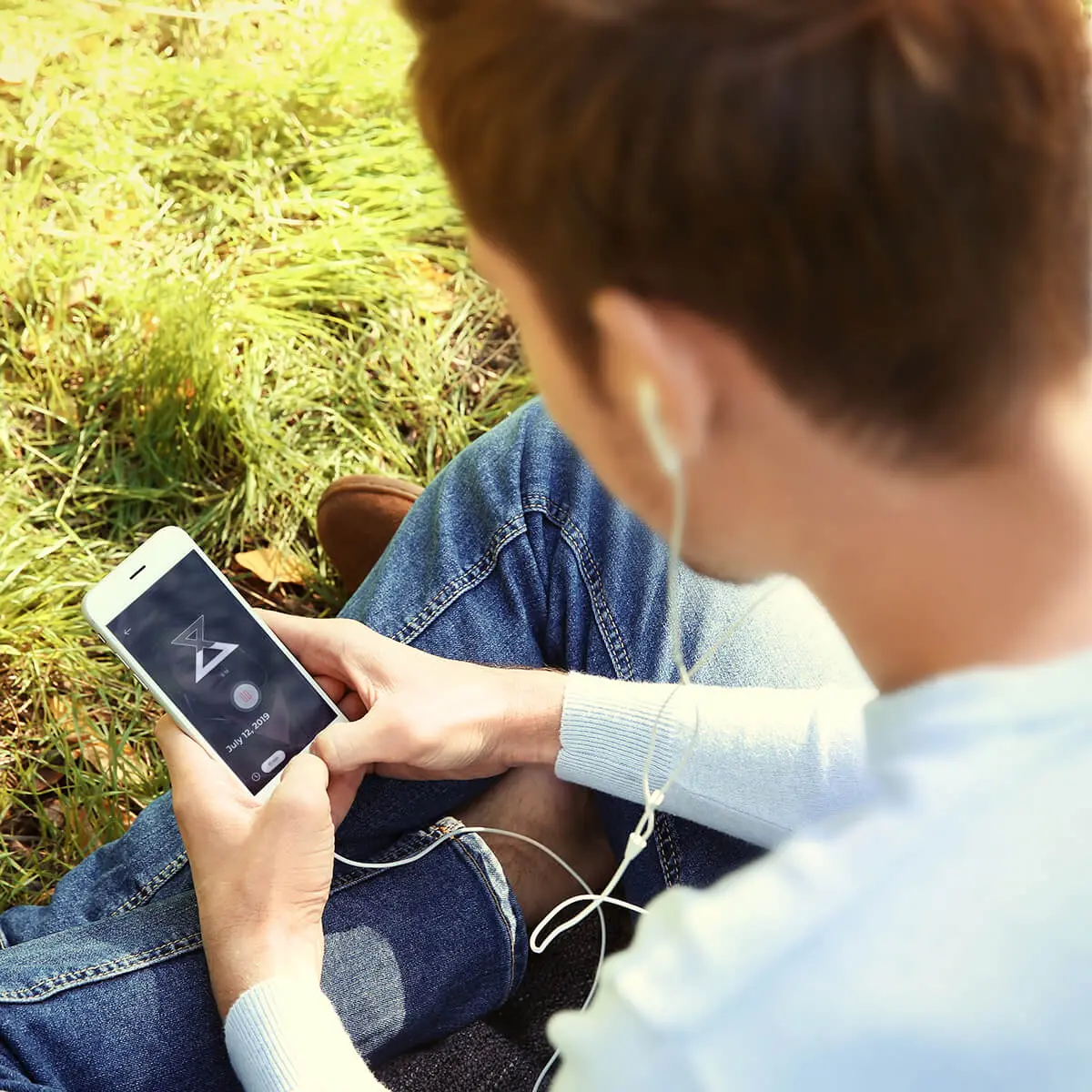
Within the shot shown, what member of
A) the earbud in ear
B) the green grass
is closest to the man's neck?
the earbud in ear

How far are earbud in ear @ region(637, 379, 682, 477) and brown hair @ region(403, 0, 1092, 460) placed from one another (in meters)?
0.06

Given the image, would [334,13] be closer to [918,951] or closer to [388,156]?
[388,156]

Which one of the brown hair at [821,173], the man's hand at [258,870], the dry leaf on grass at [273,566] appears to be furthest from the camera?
the dry leaf on grass at [273,566]

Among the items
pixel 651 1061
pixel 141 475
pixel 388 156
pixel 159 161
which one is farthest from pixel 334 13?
pixel 651 1061

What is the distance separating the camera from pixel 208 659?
150cm

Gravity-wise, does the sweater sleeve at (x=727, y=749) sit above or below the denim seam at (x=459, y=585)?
below

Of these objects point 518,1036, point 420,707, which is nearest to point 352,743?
point 420,707

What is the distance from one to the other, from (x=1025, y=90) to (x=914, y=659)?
40 centimetres

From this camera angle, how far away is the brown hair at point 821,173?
2.17 feet

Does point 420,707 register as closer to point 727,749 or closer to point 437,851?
point 437,851

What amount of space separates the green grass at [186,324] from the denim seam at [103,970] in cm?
55

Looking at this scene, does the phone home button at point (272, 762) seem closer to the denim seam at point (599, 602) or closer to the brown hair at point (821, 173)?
the denim seam at point (599, 602)

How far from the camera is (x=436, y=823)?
5.00 ft

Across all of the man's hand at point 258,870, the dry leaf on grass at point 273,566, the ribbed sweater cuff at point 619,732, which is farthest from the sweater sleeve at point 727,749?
the dry leaf on grass at point 273,566
